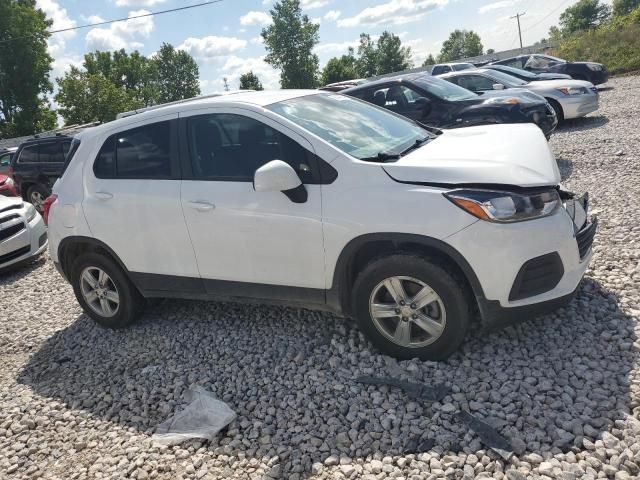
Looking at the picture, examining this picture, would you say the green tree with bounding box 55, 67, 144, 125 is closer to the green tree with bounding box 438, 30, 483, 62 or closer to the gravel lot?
the gravel lot

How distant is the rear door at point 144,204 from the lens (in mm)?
4031

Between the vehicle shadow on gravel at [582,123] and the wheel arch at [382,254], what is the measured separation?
999 cm

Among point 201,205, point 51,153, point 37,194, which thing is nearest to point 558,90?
point 201,205

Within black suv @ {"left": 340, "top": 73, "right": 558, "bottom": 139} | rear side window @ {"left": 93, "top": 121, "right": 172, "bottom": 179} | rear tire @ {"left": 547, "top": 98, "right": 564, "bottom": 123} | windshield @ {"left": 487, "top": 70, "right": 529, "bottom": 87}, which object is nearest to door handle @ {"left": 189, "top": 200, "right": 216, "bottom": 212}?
rear side window @ {"left": 93, "top": 121, "right": 172, "bottom": 179}

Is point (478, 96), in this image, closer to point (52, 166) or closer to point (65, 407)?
point (65, 407)

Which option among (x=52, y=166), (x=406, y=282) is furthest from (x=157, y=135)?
(x=52, y=166)

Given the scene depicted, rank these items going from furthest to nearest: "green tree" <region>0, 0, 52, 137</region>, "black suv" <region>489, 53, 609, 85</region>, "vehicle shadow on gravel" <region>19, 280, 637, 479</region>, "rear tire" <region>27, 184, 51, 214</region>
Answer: "green tree" <region>0, 0, 52, 137</region> → "black suv" <region>489, 53, 609, 85</region> → "rear tire" <region>27, 184, 51, 214</region> → "vehicle shadow on gravel" <region>19, 280, 637, 479</region>

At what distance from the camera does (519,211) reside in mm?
3033

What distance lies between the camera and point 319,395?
335 centimetres

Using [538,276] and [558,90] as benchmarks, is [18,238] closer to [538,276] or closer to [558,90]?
[538,276]

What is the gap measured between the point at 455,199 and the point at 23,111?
51.6 meters

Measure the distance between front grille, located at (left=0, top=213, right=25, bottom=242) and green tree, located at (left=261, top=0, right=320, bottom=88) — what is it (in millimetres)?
58246

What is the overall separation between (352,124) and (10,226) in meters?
5.68

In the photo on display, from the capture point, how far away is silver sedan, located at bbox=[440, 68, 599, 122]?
38.2ft
